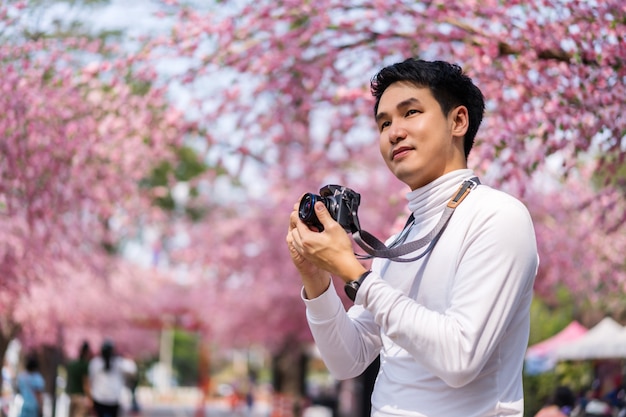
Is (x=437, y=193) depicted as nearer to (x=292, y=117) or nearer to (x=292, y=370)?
(x=292, y=117)

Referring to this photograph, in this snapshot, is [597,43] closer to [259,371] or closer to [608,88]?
[608,88]

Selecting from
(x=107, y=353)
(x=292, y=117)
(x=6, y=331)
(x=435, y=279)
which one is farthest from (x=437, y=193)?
(x=6, y=331)

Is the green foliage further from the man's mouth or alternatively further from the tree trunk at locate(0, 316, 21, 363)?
the man's mouth

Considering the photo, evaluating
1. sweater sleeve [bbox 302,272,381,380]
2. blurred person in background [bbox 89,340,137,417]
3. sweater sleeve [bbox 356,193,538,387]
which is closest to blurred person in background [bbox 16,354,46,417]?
blurred person in background [bbox 89,340,137,417]

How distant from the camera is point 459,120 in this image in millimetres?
2441

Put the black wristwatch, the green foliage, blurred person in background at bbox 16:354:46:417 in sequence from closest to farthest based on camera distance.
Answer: the black wristwatch, blurred person in background at bbox 16:354:46:417, the green foliage

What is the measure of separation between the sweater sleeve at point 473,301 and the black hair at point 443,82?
329 millimetres

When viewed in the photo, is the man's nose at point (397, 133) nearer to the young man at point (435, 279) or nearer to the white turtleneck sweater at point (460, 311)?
the young man at point (435, 279)

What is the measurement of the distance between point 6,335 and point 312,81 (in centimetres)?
1049

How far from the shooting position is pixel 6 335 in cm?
1655

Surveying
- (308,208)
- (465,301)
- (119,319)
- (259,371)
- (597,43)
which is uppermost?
(597,43)

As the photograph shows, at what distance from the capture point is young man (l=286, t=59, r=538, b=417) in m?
2.08

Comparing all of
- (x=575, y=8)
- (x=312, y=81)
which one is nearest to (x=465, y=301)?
(x=575, y=8)

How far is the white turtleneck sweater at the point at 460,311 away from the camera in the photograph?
2068 mm
